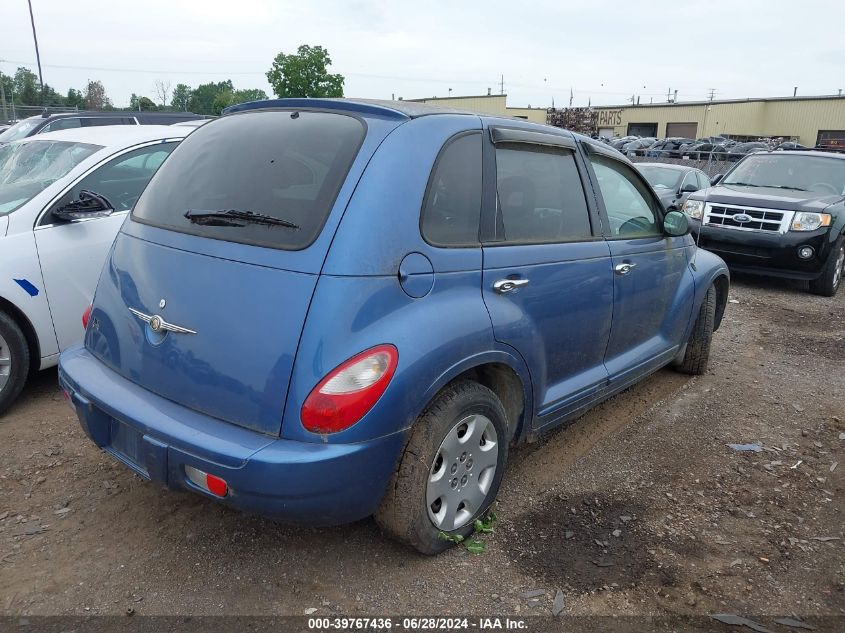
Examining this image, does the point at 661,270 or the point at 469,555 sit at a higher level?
the point at 661,270

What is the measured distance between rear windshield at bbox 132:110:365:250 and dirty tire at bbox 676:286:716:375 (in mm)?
3334

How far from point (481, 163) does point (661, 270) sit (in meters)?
1.73

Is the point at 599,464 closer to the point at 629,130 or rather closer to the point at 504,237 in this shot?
the point at 504,237

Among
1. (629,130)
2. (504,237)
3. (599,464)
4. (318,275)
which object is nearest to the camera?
(318,275)

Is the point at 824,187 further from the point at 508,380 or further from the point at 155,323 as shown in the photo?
the point at 155,323

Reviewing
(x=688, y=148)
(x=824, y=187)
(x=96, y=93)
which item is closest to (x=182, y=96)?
(x=96, y=93)

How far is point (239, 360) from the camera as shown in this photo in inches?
94.0

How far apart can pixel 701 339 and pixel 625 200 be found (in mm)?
1665

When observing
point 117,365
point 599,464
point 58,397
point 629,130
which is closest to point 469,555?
point 599,464

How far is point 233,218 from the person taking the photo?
2.70 m

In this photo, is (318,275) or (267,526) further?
(267,526)

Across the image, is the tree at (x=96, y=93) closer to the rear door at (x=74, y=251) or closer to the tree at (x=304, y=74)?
the tree at (x=304, y=74)

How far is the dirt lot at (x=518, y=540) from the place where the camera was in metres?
2.63

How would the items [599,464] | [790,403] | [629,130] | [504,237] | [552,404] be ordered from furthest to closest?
1. [629,130]
2. [790,403]
3. [599,464]
4. [552,404]
5. [504,237]
